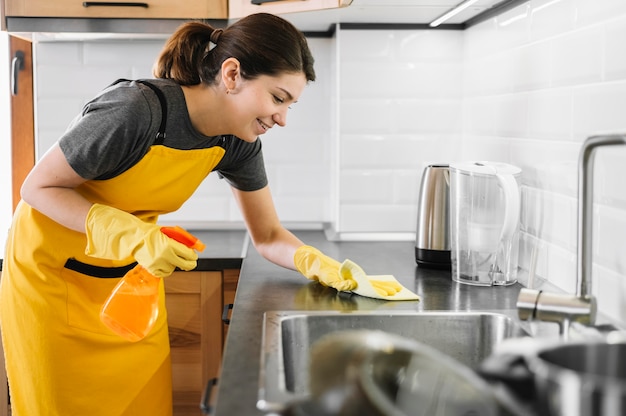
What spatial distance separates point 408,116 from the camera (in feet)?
7.20

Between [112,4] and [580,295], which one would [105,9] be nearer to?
[112,4]

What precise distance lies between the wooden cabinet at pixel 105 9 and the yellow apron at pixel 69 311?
0.63 metres

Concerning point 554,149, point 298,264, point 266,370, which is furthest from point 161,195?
point 554,149

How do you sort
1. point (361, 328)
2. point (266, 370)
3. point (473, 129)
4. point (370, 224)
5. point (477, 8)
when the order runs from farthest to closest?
point (370, 224)
point (473, 129)
point (477, 8)
point (361, 328)
point (266, 370)

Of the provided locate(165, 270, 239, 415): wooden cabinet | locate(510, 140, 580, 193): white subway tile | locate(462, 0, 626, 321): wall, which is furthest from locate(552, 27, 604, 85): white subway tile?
locate(165, 270, 239, 415): wooden cabinet

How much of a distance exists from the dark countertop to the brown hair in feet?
1.51

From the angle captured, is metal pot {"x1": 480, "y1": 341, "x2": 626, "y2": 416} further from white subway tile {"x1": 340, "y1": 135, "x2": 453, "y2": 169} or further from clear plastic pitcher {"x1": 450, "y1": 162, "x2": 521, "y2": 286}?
white subway tile {"x1": 340, "y1": 135, "x2": 453, "y2": 169}

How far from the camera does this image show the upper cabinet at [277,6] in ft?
5.96

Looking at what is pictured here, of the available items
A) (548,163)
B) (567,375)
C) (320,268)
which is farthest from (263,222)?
(567,375)

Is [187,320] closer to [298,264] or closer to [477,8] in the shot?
[298,264]

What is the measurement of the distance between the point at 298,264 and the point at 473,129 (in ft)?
2.47

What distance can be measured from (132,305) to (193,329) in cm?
54

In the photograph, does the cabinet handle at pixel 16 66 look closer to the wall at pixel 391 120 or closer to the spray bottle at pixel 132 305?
the wall at pixel 391 120

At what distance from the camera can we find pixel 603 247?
4.14 feet
